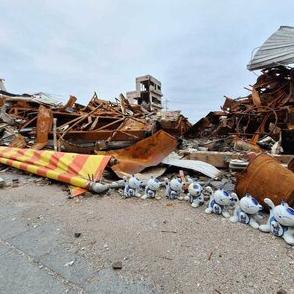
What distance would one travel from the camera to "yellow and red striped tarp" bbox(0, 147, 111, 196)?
3441mm

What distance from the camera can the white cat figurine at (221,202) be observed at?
246 cm

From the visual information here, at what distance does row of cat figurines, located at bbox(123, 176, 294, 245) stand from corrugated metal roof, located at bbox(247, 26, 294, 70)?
656cm

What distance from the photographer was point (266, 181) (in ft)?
8.09

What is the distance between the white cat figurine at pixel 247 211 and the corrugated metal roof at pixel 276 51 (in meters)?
6.89

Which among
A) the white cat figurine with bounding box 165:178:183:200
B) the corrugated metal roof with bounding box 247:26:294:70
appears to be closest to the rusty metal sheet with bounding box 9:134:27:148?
the white cat figurine with bounding box 165:178:183:200

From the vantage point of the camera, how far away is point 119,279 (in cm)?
158

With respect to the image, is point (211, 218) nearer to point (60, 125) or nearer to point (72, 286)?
point (72, 286)

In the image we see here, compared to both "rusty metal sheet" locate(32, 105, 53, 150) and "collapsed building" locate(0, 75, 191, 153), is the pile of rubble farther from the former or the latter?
"rusty metal sheet" locate(32, 105, 53, 150)

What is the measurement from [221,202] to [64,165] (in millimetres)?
2328

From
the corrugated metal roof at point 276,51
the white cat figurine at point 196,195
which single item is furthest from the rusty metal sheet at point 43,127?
the corrugated metal roof at point 276,51

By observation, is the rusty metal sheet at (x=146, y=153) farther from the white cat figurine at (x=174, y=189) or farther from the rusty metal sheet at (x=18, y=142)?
the rusty metal sheet at (x=18, y=142)

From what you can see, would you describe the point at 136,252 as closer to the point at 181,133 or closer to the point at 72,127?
the point at 72,127

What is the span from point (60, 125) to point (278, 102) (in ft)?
19.2

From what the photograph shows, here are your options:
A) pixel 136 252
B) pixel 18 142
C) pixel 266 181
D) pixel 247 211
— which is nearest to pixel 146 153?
pixel 266 181
